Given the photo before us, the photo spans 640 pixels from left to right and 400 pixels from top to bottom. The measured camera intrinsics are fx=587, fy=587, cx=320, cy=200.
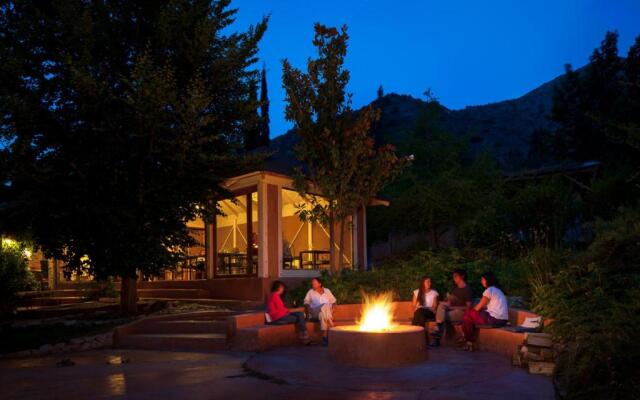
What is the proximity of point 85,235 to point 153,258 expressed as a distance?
1413 millimetres

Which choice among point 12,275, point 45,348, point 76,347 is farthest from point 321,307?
point 12,275

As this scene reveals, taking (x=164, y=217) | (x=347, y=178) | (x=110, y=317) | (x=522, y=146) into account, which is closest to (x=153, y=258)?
(x=164, y=217)

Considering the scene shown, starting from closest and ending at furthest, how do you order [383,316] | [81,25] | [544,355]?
[544,355] < [383,316] < [81,25]

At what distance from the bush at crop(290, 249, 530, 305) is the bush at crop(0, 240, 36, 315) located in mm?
7892

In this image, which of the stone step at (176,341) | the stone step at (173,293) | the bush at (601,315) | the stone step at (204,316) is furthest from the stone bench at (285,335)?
the stone step at (173,293)

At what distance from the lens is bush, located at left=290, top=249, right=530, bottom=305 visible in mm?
12484

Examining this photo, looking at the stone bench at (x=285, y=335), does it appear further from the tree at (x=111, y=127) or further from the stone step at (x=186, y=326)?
the tree at (x=111, y=127)

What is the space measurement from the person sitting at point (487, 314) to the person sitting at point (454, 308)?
0.72 meters

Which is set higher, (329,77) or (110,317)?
(329,77)

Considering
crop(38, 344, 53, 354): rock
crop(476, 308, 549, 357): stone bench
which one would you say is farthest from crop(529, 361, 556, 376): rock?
crop(38, 344, 53, 354): rock

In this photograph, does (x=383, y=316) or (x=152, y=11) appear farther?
(x=152, y=11)

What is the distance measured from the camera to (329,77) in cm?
1401

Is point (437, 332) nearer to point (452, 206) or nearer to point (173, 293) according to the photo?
point (173, 293)

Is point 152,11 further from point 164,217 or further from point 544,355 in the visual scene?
point 544,355
